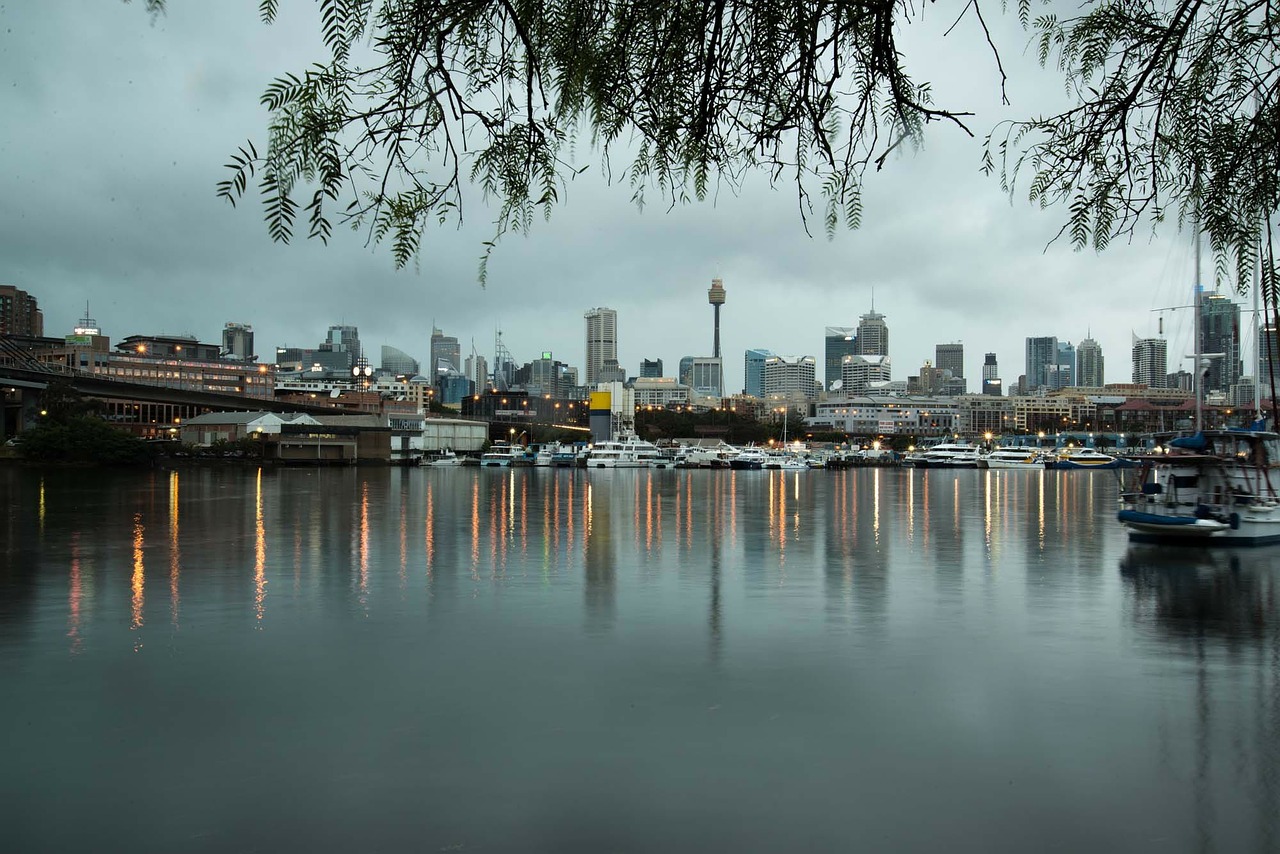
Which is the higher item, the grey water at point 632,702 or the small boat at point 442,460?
the grey water at point 632,702

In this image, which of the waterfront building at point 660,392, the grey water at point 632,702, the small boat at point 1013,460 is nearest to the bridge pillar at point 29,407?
the grey water at point 632,702

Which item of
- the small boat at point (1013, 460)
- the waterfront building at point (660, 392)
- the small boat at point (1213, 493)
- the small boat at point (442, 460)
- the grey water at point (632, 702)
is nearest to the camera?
the grey water at point (632, 702)

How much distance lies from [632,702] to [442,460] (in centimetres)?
7007

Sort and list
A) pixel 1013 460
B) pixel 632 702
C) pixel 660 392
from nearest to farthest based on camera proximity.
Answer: pixel 632 702 → pixel 1013 460 → pixel 660 392

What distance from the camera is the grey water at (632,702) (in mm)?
5500

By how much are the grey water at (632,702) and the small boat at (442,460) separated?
56.8 m

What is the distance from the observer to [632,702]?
7734 millimetres

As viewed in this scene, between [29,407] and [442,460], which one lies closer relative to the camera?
[29,407]

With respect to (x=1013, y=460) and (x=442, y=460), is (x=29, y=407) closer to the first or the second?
(x=442, y=460)

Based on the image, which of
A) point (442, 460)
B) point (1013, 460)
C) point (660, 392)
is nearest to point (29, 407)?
point (442, 460)

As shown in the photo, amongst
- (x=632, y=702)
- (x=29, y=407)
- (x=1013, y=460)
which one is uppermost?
(x=29, y=407)

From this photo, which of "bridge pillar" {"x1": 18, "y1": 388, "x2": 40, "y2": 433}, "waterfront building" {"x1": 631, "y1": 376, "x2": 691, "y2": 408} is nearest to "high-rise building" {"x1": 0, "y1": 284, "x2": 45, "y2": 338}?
"bridge pillar" {"x1": 18, "y1": 388, "x2": 40, "y2": 433}

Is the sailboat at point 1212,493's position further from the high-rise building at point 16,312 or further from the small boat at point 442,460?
the high-rise building at point 16,312

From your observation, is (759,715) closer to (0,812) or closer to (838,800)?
(838,800)
